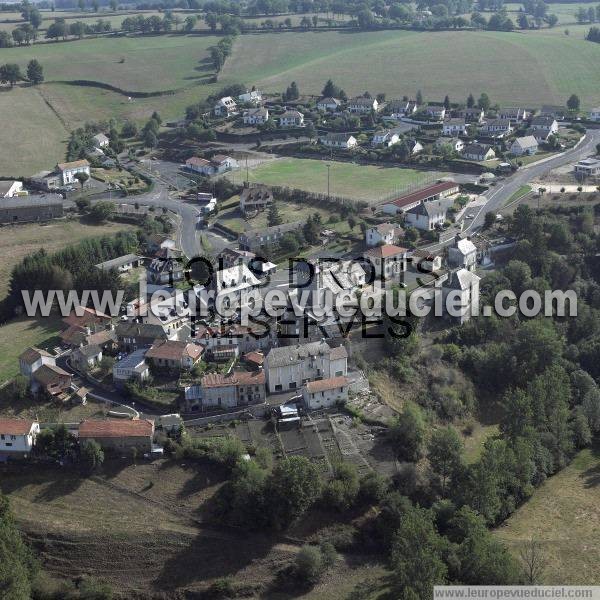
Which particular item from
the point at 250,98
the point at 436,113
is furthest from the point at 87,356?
the point at 250,98

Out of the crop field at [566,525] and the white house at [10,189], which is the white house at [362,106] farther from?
the crop field at [566,525]

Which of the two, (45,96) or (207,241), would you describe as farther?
(45,96)

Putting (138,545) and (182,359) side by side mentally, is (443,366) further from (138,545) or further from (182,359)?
(138,545)

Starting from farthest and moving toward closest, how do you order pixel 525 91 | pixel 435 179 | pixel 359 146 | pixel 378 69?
pixel 378 69 → pixel 525 91 → pixel 359 146 → pixel 435 179

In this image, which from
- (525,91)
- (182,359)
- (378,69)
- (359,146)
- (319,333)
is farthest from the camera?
(378,69)

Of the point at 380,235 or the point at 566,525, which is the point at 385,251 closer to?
the point at 380,235

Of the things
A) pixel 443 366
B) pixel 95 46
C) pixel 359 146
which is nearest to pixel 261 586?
pixel 443 366

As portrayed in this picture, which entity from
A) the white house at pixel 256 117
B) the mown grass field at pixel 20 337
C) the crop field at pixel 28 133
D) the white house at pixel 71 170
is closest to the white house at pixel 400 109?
the white house at pixel 256 117
